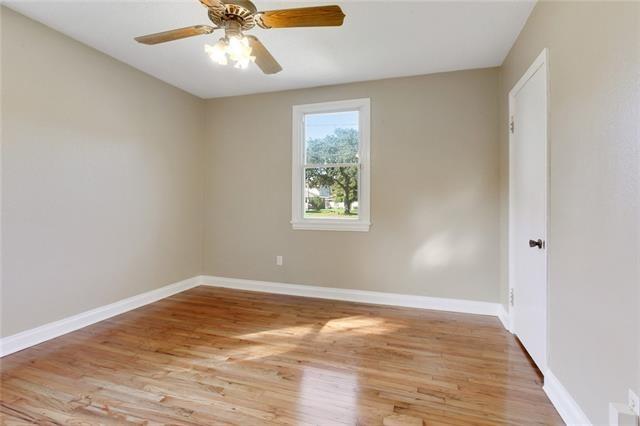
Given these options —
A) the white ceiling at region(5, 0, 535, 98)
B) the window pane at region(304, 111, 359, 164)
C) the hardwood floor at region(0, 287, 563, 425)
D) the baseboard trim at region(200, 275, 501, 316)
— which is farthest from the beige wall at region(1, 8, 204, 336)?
the window pane at region(304, 111, 359, 164)

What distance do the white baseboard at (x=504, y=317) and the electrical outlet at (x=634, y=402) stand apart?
1.67 m

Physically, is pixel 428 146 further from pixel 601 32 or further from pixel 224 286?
pixel 224 286

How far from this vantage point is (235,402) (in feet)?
5.89

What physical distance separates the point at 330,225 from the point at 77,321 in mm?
2674

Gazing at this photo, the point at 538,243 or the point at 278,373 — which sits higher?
the point at 538,243

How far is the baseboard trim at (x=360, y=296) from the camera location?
10.7 ft

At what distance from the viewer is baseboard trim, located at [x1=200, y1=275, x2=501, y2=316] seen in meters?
3.26

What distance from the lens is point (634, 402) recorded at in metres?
1.16

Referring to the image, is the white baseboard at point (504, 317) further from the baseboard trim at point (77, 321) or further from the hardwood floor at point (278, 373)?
the baseboard trim at point (77, 321)

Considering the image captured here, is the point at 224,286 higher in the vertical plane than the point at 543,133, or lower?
lower

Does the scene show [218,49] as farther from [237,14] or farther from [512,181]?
[512,181]

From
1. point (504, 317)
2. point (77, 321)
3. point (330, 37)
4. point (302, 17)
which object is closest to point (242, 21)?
point (302, 17)

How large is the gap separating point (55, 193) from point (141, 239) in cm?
100

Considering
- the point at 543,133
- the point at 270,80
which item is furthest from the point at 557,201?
the point at 270,80
